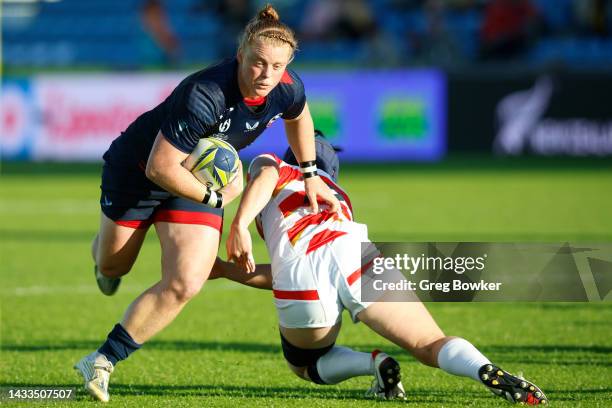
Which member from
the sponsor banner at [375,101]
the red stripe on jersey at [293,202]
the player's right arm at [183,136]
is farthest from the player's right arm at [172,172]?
the sponsor banner at [375,101]

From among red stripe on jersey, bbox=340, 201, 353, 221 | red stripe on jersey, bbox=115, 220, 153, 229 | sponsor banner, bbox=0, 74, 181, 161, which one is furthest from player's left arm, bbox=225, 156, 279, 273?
sponsor banner, bbox=0, 74, 181, 161

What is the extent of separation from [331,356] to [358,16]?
1783 centimetres

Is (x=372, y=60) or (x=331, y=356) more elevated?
(x=372, y=60)

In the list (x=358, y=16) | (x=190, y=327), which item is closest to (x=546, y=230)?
(x=190, y=327)

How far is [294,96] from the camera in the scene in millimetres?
5344

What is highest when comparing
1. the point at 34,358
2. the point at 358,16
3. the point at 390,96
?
the point at 358,16

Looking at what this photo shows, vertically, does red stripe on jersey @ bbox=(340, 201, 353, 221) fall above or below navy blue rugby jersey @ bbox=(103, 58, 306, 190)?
below

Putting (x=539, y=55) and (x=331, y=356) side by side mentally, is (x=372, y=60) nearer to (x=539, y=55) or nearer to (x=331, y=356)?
(x=539, y=55)

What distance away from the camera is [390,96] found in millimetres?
19359

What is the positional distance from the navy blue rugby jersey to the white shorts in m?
0.75

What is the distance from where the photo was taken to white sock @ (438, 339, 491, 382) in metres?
4.63

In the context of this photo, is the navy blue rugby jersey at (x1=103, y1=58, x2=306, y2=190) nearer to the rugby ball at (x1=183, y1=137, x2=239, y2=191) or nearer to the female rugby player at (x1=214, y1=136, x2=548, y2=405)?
the rugby ball at (x1=183, y1=137, x2=239, y2=191)

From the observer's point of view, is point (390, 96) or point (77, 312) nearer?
point (77, 312)

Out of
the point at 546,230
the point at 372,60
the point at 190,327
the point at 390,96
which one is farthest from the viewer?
the point at 372,60
